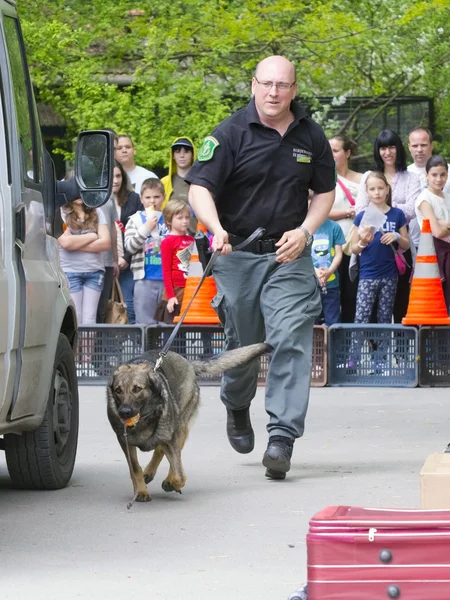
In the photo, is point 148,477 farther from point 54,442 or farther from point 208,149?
point 208,149

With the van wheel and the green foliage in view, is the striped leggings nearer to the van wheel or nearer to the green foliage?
the van wheel

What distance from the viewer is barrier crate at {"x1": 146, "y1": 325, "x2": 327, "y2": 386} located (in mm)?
12859

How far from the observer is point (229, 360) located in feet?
24.7

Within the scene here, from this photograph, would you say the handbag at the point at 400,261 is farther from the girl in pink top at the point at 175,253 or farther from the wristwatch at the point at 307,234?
the wristwatch at the point at 307,234

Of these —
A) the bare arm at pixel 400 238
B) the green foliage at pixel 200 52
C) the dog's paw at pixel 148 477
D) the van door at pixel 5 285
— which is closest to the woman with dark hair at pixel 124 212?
the bare arm at pixel 400 238

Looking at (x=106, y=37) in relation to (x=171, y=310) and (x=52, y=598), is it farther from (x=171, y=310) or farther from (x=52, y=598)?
(x=52, y=598)

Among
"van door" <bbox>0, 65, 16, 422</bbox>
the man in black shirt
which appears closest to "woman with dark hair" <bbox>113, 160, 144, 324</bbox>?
the man in black shirt

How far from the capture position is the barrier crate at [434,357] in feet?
41.8

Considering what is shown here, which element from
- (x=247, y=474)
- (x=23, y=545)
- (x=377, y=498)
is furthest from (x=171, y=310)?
(x=23, y=545)

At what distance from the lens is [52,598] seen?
493 centimetres

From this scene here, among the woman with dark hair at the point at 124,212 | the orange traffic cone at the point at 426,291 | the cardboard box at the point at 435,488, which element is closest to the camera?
the cardboard box at the point at 435,488

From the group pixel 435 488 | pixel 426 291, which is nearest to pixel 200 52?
pixel 426 291

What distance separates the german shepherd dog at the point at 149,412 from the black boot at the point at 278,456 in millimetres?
486

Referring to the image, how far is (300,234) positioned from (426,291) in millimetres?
5330
